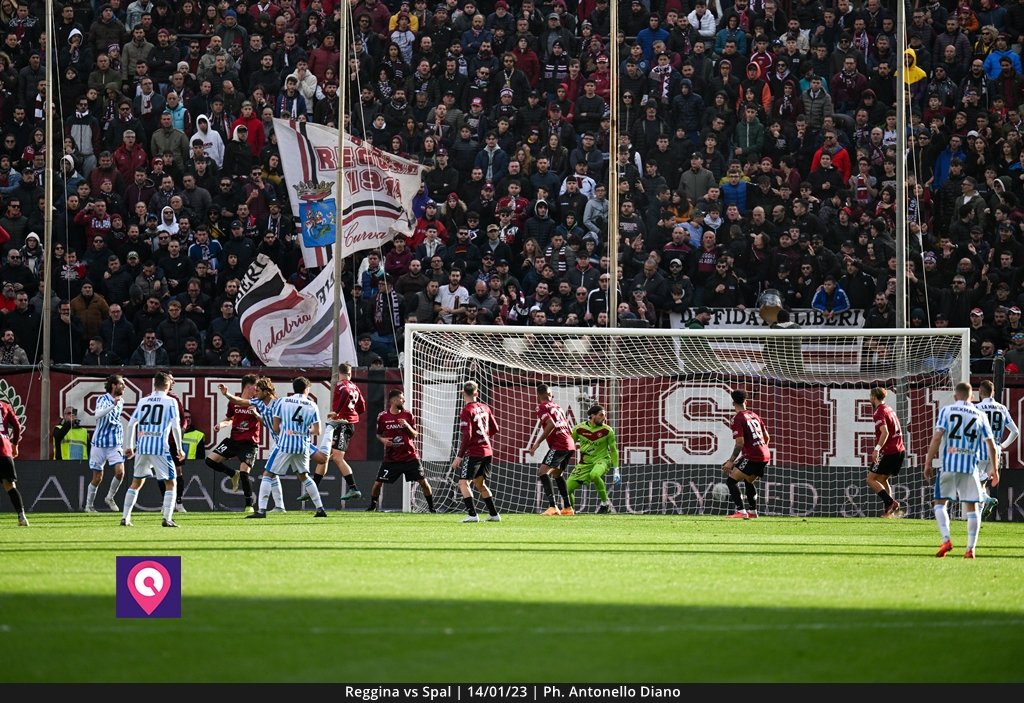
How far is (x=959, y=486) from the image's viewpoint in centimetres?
1500

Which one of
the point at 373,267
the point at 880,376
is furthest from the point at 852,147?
the point at 373,267

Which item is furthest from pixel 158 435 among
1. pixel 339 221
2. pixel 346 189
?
pixel 346 189

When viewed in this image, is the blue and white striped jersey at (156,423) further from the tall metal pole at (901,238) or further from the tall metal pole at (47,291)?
the tall metal pole at (901,238)

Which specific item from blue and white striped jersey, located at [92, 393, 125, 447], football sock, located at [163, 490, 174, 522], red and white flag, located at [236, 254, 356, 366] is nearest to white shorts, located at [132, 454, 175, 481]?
football sock, located at [163, 490, 174, 522]

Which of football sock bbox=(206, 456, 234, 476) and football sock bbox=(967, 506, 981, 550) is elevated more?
football sock bbox=(206, 456, 234, 476)

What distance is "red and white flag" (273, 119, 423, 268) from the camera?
83.5 feet

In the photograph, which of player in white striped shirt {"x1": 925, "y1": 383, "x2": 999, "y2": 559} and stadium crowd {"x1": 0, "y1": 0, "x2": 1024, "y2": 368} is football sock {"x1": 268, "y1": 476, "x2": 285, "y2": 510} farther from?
player in white striped shirt {"x1": 925, "y1": 383, "x2": 999, "y2": 559}

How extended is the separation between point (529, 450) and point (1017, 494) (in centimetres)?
731

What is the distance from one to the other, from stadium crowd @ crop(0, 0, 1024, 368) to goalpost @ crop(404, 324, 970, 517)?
2.98 ft

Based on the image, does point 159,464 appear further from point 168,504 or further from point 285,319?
point 285,319

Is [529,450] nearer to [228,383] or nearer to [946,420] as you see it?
[228,383]

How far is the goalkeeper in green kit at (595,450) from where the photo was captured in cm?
2230

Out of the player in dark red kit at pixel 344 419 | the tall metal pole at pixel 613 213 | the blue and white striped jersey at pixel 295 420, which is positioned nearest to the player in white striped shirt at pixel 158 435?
the blue and white striped jersey at pixel 295 420

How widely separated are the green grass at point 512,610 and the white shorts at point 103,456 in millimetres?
4700
